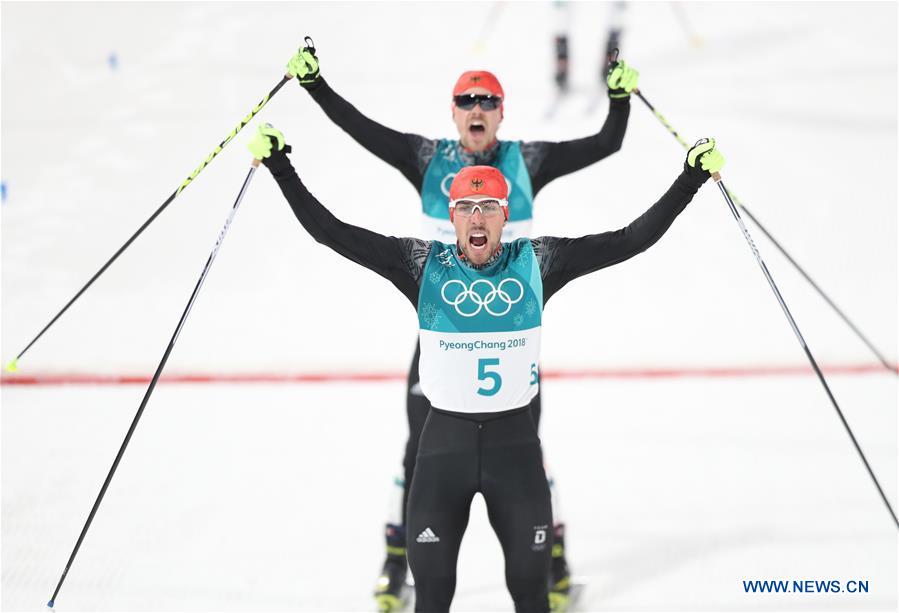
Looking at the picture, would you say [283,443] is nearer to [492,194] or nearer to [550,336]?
[550,336]

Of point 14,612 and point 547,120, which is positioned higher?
point 547,120

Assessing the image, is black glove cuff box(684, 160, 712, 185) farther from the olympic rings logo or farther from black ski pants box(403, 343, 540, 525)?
black ski pants box(403, 343, 540, 525)

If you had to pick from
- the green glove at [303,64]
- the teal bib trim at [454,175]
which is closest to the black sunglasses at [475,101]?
the teal bib trim at [454,175]

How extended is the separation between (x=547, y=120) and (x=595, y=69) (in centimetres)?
104

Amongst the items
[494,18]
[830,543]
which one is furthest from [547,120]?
[830,543]

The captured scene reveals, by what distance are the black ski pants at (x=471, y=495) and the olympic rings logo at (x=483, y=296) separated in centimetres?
33

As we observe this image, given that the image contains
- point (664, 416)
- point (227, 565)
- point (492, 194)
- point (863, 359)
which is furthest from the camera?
point (863, 359)

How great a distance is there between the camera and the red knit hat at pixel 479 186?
3.12 m

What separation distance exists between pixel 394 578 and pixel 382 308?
98.2 inches

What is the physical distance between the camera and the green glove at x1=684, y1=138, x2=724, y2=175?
314 centimetres

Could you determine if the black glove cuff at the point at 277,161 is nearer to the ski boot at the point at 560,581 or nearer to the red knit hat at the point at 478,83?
the red knit hat at the point at 478,83

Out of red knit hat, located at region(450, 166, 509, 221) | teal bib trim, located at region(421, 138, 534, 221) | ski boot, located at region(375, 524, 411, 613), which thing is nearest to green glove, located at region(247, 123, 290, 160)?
red knit hat, located at region(450, 166, 509, 221)

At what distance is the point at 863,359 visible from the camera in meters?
5.77

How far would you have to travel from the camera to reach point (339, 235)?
3.17m
